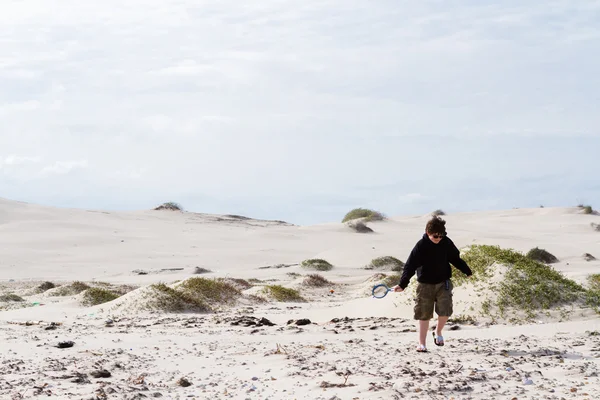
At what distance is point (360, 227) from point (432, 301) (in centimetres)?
2432

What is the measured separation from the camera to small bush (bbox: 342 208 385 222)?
34.2m

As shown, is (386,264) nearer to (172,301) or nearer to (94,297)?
(94,297)

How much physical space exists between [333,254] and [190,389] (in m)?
18.5

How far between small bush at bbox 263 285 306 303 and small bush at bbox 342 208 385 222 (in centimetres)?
1985

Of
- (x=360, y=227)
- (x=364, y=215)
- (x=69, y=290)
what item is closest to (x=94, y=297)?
(x=69, y=290)

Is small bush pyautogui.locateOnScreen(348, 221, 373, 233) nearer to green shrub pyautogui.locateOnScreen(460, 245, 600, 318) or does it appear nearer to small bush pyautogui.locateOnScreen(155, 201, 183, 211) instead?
small bush pyautogui.locateOnScreen(155, 201, 183, 211)

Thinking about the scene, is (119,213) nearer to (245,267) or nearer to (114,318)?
(245,267)

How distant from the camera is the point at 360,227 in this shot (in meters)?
31.2

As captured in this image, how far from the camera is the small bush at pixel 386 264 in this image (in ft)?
71.6

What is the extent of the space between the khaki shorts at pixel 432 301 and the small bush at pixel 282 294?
7009 millimetres

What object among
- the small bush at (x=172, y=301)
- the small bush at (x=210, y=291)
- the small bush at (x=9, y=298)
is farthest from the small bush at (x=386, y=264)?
the small bush at (x=9, y=298)

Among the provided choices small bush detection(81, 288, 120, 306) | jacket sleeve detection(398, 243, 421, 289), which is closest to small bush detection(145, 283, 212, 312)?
small bush detection(81, 288, 120, 306)

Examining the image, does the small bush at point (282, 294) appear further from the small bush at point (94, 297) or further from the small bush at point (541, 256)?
the small bush at point (541, 256)

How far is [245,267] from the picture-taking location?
22.4m
